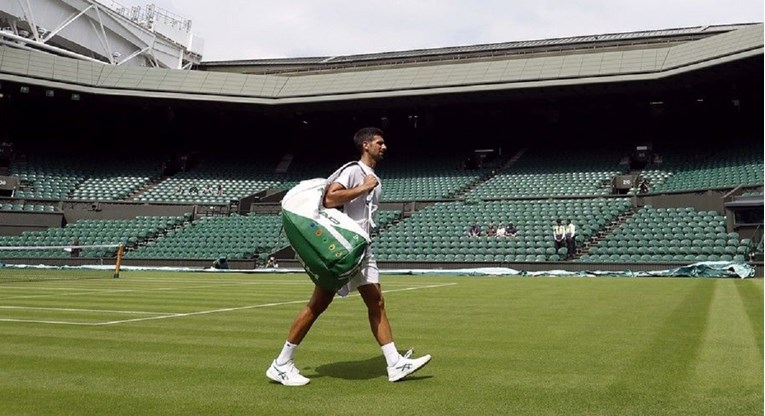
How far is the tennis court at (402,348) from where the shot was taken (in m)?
4.11

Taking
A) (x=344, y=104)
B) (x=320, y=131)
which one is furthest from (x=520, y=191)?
(x=320, y=131)

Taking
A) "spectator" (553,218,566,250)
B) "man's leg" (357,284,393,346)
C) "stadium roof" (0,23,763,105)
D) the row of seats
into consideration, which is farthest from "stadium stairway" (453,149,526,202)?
"man's leg" (357,284,393,346)

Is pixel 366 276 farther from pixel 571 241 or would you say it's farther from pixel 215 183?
pixel 215 183

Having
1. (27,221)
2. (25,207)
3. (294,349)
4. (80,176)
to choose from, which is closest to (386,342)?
(294,349)

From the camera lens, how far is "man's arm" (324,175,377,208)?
4746 mm

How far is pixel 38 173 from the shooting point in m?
40.9

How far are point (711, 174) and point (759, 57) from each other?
6253 mm

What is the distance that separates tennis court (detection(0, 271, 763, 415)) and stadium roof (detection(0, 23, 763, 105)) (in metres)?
23.6

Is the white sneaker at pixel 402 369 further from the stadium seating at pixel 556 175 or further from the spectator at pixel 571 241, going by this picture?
the stadium seating at pixel 556 175

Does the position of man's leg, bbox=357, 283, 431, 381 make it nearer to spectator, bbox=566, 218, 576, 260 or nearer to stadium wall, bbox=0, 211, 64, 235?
spectator, bbox=566, 218, 576, 260

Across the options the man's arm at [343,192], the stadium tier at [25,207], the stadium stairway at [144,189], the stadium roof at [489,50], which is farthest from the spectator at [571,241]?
the stadium tier at [25,207]

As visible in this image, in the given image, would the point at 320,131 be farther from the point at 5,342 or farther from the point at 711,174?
the point at 5,342

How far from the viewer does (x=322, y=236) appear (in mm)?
4672

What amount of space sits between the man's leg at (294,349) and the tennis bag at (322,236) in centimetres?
15
